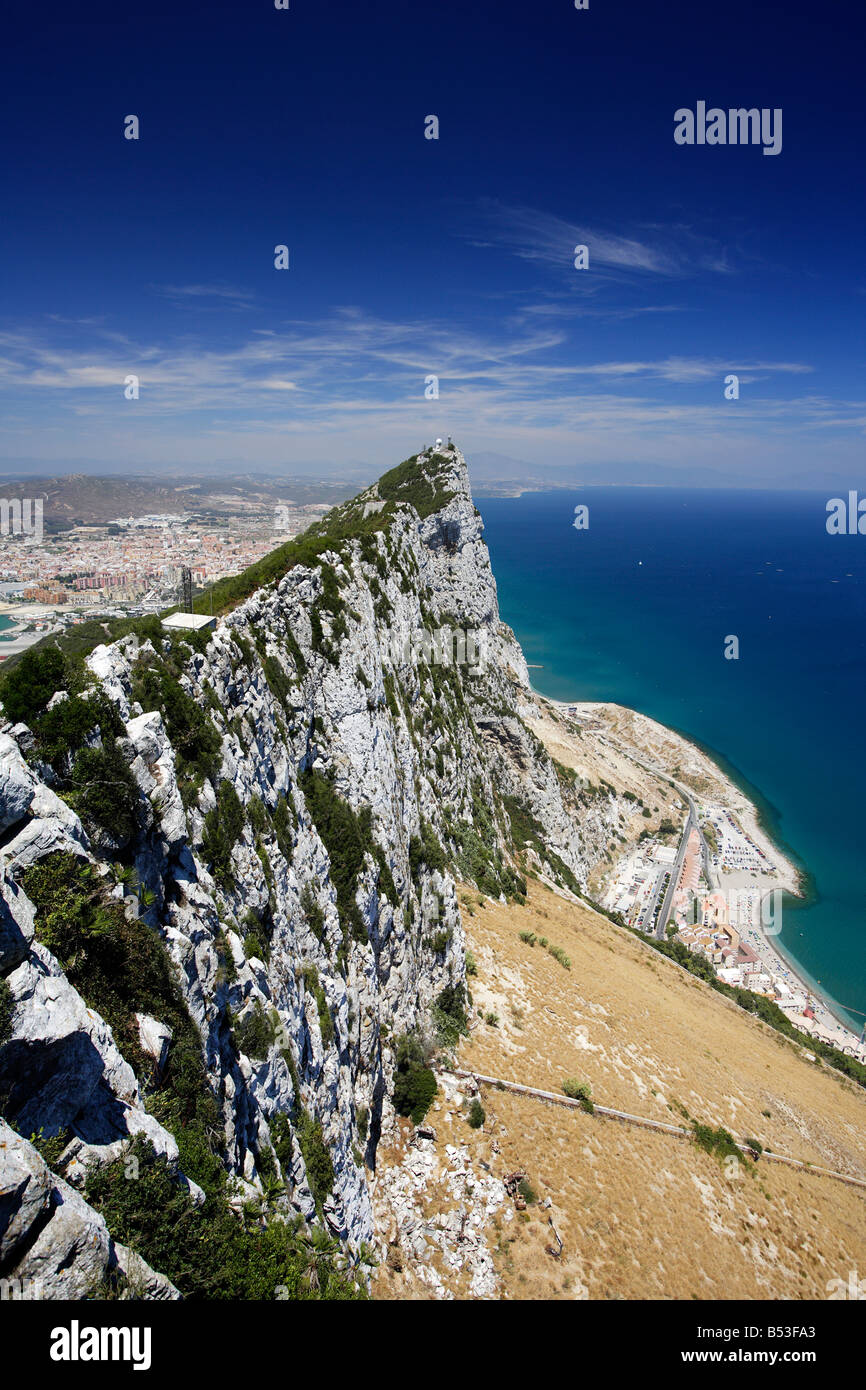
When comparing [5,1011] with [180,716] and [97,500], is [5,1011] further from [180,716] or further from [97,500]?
[97,500]

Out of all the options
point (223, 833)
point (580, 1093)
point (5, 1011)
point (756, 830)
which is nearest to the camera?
point (5, 1011)

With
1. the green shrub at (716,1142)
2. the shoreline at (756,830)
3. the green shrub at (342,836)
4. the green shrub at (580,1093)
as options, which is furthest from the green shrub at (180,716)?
the shoreline at (756,830)

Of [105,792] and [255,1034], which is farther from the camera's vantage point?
[255,1034]

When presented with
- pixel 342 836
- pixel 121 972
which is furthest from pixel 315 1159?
pixel 342 836

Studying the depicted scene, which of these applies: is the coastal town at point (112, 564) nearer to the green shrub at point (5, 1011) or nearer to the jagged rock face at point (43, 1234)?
the green shrub at point (5, 1011)
